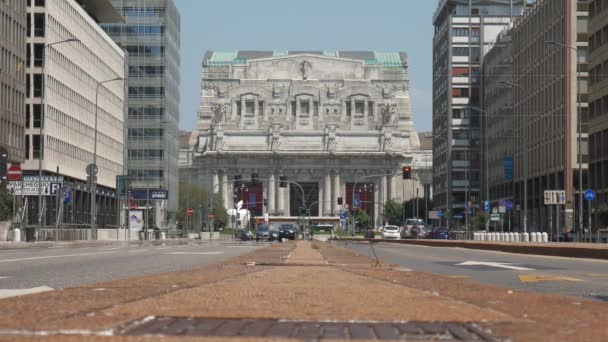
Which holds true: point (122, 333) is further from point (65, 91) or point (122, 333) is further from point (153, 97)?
point (153, 97)

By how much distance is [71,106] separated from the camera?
317ft

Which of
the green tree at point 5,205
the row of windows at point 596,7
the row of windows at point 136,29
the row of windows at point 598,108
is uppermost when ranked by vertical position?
the row of windows at point 136,29

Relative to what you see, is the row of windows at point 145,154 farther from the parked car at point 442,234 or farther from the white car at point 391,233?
the parked car at point 442,234

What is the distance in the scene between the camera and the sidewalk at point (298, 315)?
4.37 meters

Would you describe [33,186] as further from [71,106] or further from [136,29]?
[136,29]

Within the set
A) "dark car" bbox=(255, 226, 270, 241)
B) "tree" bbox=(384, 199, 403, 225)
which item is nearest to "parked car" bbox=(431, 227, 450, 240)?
"dark car" bbox=(255, 226, 270, 241)

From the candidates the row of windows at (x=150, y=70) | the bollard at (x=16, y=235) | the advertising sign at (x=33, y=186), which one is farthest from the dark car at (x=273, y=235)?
the bollard at (x=16, y=235)

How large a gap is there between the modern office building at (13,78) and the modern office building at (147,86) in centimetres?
4917

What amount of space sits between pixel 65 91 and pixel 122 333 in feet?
300

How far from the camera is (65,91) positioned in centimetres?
9362

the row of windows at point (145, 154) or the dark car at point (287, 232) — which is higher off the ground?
the row of windows at point (145, 154)

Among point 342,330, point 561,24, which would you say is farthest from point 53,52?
point 342,330

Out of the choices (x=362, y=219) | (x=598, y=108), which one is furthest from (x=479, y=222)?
(x=362, y=219)

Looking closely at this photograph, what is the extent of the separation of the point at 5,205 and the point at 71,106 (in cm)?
3670
